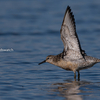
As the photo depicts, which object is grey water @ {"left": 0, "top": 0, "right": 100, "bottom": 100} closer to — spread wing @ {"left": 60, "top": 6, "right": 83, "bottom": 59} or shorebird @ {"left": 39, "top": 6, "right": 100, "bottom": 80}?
shorebird @ {"left": 39, "top": 6, "right": 100, "bottom": 80}

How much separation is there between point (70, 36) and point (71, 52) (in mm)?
655

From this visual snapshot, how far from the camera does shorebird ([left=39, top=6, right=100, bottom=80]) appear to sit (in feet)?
30.4

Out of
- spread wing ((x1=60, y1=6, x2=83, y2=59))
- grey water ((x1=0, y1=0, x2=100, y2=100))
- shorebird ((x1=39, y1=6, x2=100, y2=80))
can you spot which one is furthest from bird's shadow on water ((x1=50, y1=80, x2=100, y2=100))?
spread wing ((x1=60, y1=6, x2=83, y2=59))

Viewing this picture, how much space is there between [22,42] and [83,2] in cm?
1146

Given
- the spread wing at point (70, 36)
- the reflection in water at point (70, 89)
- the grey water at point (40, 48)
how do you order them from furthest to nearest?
the spread wing at point (70, 36) < the grey water at point (40, 48) < the reflection in water at point (70, 89)

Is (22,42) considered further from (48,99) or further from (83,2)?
(83,2)

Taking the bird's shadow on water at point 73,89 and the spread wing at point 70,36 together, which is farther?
the spread wing at point 70,36

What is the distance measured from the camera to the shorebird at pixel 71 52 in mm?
9280

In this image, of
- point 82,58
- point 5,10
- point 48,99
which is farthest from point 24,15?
point 48,99

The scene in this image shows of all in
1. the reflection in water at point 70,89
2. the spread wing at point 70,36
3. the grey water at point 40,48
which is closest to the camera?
the reflection in water at point 70,89

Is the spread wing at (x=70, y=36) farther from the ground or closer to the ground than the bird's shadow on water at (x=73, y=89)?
farther from the ground

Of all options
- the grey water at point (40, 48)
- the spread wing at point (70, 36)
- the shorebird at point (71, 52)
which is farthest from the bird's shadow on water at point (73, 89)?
the spread wing at point (70, 36)

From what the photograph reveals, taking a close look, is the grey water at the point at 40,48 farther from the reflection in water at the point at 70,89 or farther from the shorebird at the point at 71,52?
the shorebird at the point at 71,52

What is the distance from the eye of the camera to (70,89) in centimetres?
888
